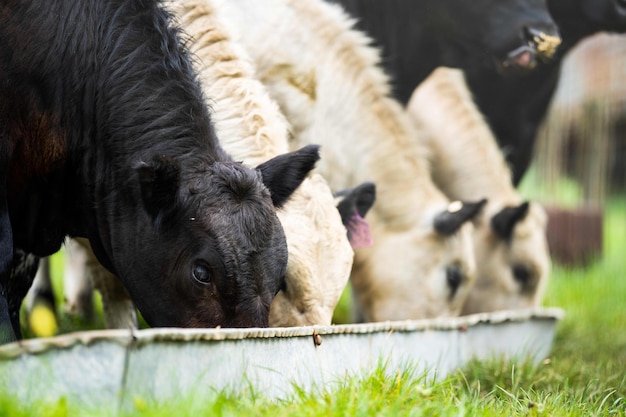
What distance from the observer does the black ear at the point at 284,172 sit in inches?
179

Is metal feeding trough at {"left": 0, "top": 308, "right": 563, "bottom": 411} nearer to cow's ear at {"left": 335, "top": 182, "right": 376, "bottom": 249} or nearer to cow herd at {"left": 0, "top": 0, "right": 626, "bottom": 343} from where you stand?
cow herd at {"left": 0, "top": 0, "right": 626, "bottom": 343}

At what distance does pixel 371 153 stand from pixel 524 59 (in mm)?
1517

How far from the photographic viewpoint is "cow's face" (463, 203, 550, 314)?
303 inches

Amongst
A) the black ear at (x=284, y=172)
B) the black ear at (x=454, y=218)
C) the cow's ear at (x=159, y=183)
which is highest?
the cow's ear at (x=159, y=183)

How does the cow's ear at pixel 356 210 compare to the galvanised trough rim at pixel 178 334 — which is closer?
the galvanised trough rim at pixel 178 334

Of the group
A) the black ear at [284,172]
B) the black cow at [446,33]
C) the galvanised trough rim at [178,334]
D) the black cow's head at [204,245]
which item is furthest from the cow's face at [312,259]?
the black cow at [446,33]

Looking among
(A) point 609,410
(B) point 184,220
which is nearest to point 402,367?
(A) point 609,410

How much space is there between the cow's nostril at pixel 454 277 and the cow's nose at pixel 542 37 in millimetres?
1815

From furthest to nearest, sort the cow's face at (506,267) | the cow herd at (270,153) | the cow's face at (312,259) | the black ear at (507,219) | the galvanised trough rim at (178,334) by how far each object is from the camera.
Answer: the cow's face at (506,267) → the black ear at (507,219) → the cow's face at (312,259) → the cow herd at (270,153) → the galvanised trough rim at (178,334)

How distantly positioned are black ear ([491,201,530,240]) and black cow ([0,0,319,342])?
3.36 m

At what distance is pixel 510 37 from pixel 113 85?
3.94 meters

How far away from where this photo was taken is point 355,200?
5.86m

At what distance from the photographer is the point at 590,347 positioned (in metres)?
6.64

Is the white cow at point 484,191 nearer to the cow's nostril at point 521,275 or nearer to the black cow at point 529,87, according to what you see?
the cow's nostril at point 521,275
